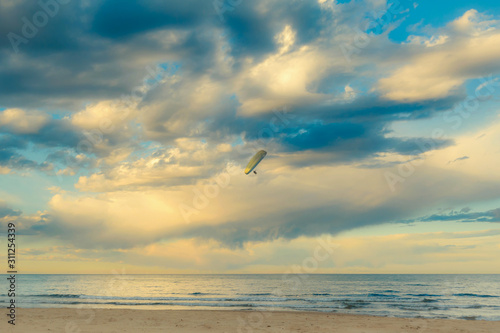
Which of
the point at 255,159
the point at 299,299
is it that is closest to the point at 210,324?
the point at 255,159

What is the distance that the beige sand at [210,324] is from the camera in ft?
69.4

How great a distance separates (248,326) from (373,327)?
8054mm

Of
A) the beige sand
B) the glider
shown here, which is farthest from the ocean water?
the glider

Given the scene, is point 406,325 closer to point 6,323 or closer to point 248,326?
point 248,326

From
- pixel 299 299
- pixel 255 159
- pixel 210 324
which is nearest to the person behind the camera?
pixel 210 324

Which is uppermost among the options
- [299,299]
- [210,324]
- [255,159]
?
[255,159]

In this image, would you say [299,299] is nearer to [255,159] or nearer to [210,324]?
[255,159]

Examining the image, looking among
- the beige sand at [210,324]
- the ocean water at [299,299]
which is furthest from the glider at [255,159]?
the ocean water at [299,299]

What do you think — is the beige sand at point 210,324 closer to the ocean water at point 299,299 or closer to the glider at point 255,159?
the ocean water at point 299,299

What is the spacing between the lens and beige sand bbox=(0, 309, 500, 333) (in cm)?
2114

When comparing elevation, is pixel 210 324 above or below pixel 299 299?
above

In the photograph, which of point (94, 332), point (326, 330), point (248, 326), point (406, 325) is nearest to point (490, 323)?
point (406, 325)

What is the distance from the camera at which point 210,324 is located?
76.8ft

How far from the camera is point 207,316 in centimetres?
2745
